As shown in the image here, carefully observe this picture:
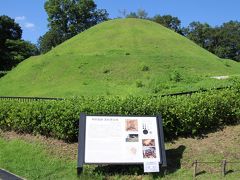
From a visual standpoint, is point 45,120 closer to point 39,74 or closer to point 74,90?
point 74,90

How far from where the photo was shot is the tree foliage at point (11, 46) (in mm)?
64206

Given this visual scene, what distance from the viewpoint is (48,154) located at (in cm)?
830

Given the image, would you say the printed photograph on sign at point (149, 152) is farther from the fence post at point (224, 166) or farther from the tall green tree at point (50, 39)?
the tall green tree at point (50, 39)

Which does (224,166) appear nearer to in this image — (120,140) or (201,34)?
(120,140)

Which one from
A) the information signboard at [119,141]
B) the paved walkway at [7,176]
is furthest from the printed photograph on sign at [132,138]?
the paved walkway at [7,176]

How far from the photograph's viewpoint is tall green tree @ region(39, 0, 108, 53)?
7156cm

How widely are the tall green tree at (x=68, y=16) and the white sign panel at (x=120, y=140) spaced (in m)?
65.6

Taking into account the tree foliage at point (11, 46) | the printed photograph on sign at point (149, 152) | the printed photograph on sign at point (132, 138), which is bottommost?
the printed photograph on sign at point (149, 152)

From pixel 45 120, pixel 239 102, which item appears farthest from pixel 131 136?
pixel 239 102

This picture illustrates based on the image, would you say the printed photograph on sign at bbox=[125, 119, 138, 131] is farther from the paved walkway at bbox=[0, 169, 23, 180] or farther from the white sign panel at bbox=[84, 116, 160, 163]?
the paved walkway at bbox=[0, 169, 23, 180]

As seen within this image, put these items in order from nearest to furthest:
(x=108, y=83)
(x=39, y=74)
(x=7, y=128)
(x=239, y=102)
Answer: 1. (x=239, y=102)
2. (x=7, y=128)
3. (x=108, y=83)
4. (x=39, y=74)

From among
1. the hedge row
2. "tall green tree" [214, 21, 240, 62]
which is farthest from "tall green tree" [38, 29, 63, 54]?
the hedge row

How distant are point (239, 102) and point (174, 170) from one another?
2.86 m

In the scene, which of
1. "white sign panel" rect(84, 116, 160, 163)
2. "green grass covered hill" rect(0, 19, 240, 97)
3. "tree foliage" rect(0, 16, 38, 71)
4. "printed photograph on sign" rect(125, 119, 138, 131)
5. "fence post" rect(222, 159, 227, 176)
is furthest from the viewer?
"tree foliage" rect(0, 16, 38, 71)
